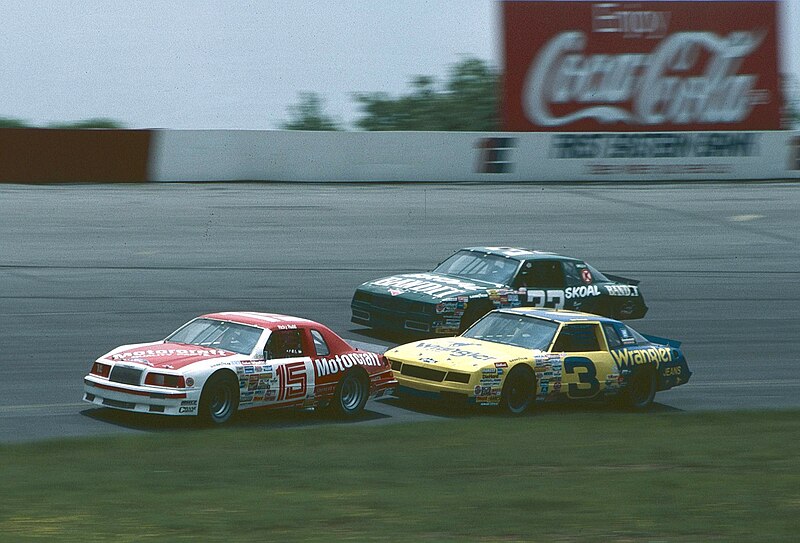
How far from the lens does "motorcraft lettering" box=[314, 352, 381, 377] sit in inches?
467

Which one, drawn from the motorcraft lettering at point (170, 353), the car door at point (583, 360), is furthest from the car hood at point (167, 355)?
the car door at point (583, 360)

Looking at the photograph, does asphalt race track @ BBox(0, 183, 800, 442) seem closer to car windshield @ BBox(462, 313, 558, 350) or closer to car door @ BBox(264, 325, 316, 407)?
car door @ BBox(264, 325, 316, 407)

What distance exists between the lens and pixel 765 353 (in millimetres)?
16156

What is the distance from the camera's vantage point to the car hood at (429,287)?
15.4m

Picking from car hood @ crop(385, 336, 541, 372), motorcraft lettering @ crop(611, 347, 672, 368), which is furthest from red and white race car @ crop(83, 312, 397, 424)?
motorcraft lettering @ crop(611, 347, 672, 368)

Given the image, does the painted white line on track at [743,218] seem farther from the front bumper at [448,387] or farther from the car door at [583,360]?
the front bumper at [448,387]

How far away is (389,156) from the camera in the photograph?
2878cm

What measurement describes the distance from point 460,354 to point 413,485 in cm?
440

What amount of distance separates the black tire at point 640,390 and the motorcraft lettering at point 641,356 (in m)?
0.09

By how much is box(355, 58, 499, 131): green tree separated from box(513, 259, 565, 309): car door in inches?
1207

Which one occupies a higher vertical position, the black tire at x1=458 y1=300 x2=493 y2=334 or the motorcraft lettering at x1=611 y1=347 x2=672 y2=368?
the black tire at x1=458 y1=300 x2=493 y2=334

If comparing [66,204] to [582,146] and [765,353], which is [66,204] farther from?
[765,353]

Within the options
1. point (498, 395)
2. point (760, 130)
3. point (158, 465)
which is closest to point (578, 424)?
point (498, 395)

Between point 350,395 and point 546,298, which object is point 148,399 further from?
point 546,298
